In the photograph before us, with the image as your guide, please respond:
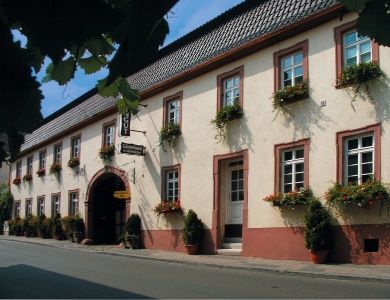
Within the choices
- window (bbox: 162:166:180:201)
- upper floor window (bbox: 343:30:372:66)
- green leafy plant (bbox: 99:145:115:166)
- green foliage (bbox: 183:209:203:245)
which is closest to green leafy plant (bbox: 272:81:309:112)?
upper floor window (bbox: 343:30:372:66)

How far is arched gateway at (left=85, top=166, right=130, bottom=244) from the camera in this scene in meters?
26.1

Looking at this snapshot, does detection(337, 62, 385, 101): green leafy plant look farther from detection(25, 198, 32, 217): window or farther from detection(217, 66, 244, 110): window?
detection(25, 198, 32, 217): window

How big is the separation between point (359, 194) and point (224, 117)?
228 inches

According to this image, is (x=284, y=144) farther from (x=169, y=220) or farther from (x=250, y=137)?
(x=169, y=220)

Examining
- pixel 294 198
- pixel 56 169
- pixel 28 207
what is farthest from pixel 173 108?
pixel 28 207

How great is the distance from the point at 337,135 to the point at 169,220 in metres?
7.78

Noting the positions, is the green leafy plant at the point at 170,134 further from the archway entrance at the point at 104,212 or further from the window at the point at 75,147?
the window at the point at 75,147

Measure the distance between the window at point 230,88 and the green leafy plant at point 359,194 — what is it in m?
4.81

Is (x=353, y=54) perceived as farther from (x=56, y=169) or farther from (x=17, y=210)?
(x=17, y=210)

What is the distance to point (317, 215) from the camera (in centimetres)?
1379

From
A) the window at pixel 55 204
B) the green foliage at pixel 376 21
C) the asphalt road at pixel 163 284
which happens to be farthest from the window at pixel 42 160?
the green foliage at pixel 376 21

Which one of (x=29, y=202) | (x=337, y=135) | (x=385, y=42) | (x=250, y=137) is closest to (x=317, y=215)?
(x=337, y=135)

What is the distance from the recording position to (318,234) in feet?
44.6

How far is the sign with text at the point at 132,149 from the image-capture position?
832 inches
